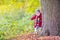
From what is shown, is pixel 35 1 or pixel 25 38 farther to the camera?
pixel 35 1

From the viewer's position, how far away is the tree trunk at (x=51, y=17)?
9578 mm

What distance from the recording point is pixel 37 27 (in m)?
11.7

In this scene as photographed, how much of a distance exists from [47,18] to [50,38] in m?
1.09

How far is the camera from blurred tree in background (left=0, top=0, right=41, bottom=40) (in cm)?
1215

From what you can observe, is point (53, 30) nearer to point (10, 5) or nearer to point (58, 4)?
point (58, 4)

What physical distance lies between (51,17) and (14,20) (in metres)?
7.13

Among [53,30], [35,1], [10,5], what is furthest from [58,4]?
[10,5]

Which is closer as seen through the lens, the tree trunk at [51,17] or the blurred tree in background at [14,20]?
the tree trunk at [51,17]

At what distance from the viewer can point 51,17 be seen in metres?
9.69

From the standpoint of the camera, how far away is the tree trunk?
9.58 metres

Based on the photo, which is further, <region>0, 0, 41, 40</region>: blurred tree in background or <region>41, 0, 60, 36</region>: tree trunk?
<region>0, 0, 41, 40</region>: blurred tree in background

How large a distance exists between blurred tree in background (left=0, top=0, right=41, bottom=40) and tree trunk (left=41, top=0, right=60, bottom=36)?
1.85m

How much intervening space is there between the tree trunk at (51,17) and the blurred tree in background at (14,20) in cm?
185

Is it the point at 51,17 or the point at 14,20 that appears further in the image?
the point at 14,20
